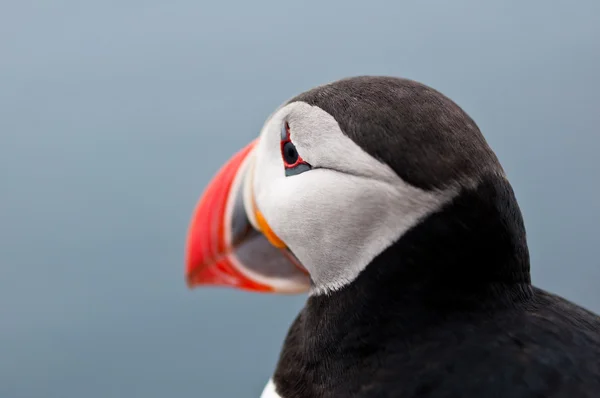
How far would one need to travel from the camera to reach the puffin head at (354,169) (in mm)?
770

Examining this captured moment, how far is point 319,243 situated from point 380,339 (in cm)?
14

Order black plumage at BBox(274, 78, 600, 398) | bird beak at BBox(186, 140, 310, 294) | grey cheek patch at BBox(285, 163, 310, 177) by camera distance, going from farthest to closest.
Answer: bird beak at BBox(186, 140, 310, 294) < grey cheek patch at BBox(285, 163, 310, 177) < black plumage at BBox(274, 78, 600, 398)

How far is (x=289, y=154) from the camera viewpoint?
93 cm

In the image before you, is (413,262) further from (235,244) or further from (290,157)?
(235,244)

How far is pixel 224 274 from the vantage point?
1137mm

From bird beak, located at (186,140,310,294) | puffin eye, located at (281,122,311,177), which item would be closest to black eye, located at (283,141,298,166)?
puffin eye, located at (281,122,311,177)

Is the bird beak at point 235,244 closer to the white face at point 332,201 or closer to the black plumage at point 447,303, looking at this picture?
the white face at point 332,201

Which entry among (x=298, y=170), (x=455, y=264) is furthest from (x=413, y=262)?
(x=298, y=170)

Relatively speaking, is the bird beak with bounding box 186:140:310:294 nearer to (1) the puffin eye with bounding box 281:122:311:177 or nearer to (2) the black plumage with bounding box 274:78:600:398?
(1) the puffin eye with bounding box 281:122:311:177

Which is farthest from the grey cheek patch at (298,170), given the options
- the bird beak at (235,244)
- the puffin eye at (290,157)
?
the bird beak at (235,244)

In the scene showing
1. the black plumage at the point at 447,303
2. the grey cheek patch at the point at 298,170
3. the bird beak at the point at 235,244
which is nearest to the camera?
the black plumage at the point at 447,303

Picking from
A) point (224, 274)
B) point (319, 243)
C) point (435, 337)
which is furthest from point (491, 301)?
point (224, 274)

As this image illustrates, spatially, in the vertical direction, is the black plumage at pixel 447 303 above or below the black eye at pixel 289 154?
below

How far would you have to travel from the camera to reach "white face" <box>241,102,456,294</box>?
2.57 feet
